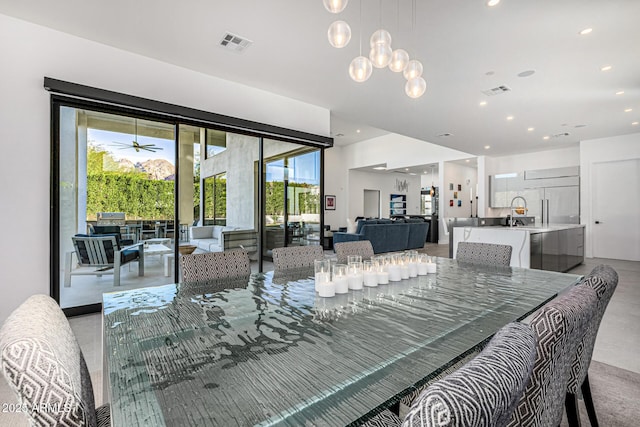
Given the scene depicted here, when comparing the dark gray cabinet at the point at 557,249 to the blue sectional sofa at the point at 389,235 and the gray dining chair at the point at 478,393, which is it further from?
the gray dining chair at the point at 478,393

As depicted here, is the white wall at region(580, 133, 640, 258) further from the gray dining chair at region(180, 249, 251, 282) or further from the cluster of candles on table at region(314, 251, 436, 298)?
the gray dining chair at region(180, 249, 251, 282)

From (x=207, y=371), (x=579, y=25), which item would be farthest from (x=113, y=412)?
(x=579, y=25)

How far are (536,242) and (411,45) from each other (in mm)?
3671

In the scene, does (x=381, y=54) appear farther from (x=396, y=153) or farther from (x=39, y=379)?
(x=396, y=153)

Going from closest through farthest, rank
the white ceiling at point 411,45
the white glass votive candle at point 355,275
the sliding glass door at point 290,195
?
the white glass votive candle at point 355,275
the white ceiling at point 411,45
the sliding glass door at point 290,195

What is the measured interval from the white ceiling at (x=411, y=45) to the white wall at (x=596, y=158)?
86.3 inches

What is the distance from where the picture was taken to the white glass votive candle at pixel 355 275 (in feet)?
5.41

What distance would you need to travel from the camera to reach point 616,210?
6.99 metres

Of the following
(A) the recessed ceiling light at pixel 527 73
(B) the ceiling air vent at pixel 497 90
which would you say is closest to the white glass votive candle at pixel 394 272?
(A) the recessed ceiling light at pixel 527 73

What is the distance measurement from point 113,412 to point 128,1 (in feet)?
10.3

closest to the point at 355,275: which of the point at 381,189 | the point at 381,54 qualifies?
the point at 381,54

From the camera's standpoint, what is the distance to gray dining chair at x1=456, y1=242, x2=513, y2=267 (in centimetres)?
247

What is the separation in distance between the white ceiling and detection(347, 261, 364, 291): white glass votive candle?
2222 millimetres

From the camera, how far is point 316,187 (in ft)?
18.2
